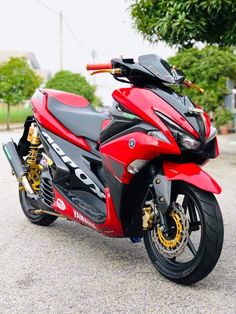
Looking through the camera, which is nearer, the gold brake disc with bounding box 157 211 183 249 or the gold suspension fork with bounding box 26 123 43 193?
the gold brake disc with bounding box 157 211 183 249

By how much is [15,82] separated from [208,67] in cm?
1283

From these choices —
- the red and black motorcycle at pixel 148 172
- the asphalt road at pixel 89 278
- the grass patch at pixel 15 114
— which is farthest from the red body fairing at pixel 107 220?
A: the grass patch at pixel 15 114

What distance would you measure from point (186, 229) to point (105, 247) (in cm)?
116

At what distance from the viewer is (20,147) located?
499cm

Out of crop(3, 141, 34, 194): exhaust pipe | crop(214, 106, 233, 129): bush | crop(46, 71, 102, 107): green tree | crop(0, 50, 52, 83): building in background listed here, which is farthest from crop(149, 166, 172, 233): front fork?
crop(0, 50, 52, 83): building in background

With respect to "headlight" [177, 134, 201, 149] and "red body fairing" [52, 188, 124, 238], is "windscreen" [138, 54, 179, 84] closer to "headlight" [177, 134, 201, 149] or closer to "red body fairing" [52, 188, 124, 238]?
"headlight" [177, 134, 201, 149]

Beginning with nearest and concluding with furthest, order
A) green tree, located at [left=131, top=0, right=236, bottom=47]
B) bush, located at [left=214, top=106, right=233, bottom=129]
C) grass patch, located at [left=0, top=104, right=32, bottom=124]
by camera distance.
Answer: green tree, located at [left=131, top=0, right=236, bottom=47]
bush, located at [left=214, top=106, right=233, bottom=129]
grass patch, located at [left=0, top=104, right=32, bottom=124]

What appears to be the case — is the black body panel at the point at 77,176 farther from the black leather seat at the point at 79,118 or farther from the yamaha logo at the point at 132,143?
the yamaha logo at the point at 132,143

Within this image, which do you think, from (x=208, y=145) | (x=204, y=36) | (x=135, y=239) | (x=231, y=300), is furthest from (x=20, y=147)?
(x=204, y=36)

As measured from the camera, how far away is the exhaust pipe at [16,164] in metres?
4.59

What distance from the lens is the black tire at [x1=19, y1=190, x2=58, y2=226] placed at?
4.77 meters

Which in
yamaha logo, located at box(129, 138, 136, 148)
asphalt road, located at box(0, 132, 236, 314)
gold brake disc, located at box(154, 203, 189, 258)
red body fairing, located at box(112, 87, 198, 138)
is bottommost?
asphalt road, located at box(0, 132, 236, 314)

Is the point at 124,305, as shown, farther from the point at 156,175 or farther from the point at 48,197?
the point at 48,197

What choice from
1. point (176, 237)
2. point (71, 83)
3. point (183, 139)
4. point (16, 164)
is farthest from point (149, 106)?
point (71, 83)
